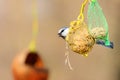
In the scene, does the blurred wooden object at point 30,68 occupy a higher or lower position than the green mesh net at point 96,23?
lower

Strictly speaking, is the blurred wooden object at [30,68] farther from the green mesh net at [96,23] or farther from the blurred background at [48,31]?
the blurred background at [48,31]

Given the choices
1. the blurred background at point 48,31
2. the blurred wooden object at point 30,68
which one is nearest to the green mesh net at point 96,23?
the blurred wooden object at point 30,68

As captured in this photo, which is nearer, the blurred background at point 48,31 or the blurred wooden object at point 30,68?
the blurred wooden object at point 30,68

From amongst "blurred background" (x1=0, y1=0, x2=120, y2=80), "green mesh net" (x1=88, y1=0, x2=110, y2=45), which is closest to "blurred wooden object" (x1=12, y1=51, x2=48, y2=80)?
"green mesh net" (x1=88, y1=0, x2=110, y2=45)

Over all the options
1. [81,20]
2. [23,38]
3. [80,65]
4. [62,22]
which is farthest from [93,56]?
[81,20]

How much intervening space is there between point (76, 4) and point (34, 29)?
0.31 meters

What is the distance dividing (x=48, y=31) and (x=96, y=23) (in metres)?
1.24

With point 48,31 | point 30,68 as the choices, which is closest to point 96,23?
point 30,68

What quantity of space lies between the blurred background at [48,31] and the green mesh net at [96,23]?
1.16m

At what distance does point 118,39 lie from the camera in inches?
101

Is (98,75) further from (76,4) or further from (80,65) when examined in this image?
(76,4)

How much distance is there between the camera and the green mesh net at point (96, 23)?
1.15m

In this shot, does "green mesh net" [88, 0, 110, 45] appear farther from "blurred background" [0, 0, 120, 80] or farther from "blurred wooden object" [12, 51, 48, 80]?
"blurred background" [0, 0, 120, 80]

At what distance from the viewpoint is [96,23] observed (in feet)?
4.00
